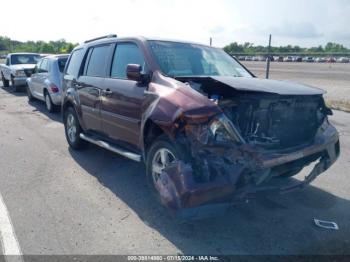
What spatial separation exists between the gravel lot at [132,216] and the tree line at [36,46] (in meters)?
36.2

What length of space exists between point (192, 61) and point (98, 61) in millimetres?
1713

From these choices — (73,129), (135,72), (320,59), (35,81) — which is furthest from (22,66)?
(320,59)

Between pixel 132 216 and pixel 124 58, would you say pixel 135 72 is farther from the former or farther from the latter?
pixel 132 216

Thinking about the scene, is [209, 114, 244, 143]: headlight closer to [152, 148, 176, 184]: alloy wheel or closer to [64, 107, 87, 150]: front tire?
[152, 148, 176, 184]: alloy wheel

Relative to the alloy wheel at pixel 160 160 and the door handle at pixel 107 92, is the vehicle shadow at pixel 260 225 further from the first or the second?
the door handle at pixel 107 92

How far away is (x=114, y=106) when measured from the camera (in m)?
4.88

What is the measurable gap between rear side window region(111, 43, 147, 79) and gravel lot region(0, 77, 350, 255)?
1.54m

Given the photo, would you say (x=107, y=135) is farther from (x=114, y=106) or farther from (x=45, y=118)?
(x=45, y=118)

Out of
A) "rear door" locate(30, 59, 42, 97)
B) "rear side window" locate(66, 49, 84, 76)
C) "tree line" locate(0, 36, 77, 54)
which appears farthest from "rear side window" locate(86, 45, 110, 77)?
"tree line" locate(0, 36, 77, 54)

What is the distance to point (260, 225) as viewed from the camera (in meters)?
3.71

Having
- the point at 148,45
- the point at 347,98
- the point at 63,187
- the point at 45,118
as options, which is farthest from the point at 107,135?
the point at 347,98

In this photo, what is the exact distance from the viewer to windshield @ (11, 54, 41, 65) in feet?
57.1

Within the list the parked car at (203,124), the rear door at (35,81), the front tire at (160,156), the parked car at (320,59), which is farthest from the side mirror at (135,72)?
the parked car at (320,59)

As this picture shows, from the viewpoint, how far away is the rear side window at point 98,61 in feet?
17.8
